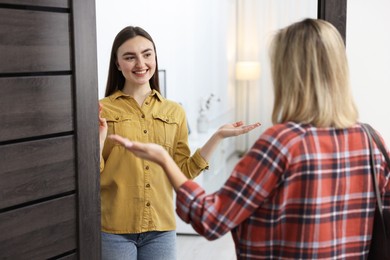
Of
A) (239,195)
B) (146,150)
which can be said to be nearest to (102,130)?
(146,150)

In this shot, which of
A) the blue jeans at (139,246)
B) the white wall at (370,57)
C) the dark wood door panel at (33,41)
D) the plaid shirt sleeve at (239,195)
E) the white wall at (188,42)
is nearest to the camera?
the plaid shirt sleeve at (239,195)

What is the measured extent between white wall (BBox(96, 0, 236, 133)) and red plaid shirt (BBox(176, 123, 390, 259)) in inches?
72.4

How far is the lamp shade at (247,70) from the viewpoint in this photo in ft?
20.8

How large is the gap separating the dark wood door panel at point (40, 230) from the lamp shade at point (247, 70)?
4.81 metres

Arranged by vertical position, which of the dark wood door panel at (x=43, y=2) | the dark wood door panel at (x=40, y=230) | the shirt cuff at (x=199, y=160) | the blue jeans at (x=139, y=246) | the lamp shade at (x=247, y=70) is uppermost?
the dark wood door panel at (x=43, y=2)

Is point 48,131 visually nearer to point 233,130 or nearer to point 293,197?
point 233,130

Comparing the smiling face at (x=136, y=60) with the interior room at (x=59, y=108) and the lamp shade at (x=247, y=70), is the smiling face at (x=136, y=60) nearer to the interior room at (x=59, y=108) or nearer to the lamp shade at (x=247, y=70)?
the interior room at (x=59, y=108)

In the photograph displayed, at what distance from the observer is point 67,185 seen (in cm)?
165

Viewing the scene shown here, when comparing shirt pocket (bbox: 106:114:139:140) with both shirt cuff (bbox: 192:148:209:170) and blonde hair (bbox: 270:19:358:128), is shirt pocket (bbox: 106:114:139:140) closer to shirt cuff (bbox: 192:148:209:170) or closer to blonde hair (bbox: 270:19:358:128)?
shirt cuff (bbox: 192:148:209:170)

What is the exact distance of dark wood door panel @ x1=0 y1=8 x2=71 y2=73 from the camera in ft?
4.79

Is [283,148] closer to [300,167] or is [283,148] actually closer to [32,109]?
[300,167]

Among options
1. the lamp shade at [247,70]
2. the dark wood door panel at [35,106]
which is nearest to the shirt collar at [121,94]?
the dark wood door panel at [35,106]

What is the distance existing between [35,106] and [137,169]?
1.44 feet

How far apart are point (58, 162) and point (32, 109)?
0.17 meters
